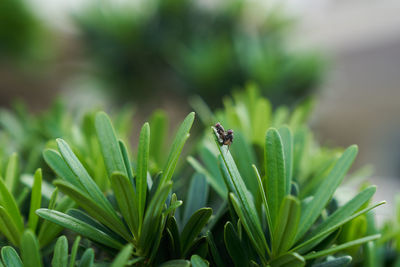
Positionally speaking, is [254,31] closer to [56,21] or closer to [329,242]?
[56,21]

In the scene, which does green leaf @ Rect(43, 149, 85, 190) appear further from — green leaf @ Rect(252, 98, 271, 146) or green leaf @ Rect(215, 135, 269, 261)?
green leaf @ Rect(252, 98, 271, 146)

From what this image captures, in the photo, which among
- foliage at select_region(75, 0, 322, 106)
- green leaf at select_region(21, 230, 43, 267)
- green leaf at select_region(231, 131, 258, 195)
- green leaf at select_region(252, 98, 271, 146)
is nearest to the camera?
green leaf at select_region(21, 230, 43, 267)

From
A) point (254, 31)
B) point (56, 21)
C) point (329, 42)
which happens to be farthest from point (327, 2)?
point (56, 21)

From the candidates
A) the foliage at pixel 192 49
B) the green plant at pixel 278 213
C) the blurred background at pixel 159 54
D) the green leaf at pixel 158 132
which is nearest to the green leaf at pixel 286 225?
the green plant at pixel 278 213

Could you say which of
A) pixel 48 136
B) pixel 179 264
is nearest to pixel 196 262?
pixel 179 264

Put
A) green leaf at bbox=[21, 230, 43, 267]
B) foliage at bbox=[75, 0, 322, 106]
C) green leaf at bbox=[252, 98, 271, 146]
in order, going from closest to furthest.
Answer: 1. green leaf at bbox=[21, 230, 43, 267]
2. green leaf at bbox=[252, 98, 271, 146]
3. foliage at bbox=[75, 0, 322, 106]

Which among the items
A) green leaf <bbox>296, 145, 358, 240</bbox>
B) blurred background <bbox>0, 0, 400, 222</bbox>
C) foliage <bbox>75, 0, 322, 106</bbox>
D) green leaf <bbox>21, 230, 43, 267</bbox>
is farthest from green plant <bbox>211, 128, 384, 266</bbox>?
foliage <bbox>75, 0, 322, 106</bbox>
